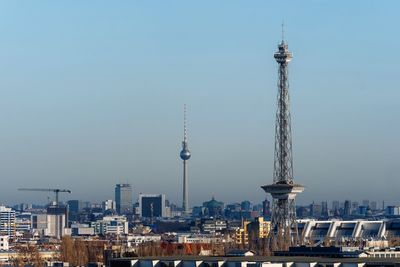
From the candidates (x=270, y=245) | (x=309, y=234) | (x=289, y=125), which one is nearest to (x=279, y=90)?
(x=289, y=125)

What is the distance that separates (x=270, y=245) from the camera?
99250 millimetres

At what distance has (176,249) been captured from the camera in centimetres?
11212

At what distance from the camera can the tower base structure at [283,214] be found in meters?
99.4

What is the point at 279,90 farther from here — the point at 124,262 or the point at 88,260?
the point at 124,262

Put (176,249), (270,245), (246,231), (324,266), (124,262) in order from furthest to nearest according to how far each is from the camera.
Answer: (246,231), (176,249), (270,245), (124,262), (324,266)

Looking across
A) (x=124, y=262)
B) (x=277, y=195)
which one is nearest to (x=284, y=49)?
(x=277, y=195)

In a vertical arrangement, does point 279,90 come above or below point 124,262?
above

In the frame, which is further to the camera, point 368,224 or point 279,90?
point 368,224

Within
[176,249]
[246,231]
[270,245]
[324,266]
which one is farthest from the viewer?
[246,231]

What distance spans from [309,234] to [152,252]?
88.7ft

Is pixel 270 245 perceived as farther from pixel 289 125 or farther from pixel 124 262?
pixel 124 262

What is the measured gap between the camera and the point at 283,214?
102 metres

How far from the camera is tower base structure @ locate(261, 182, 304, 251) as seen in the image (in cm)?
9944

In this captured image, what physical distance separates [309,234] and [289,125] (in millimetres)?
26662
